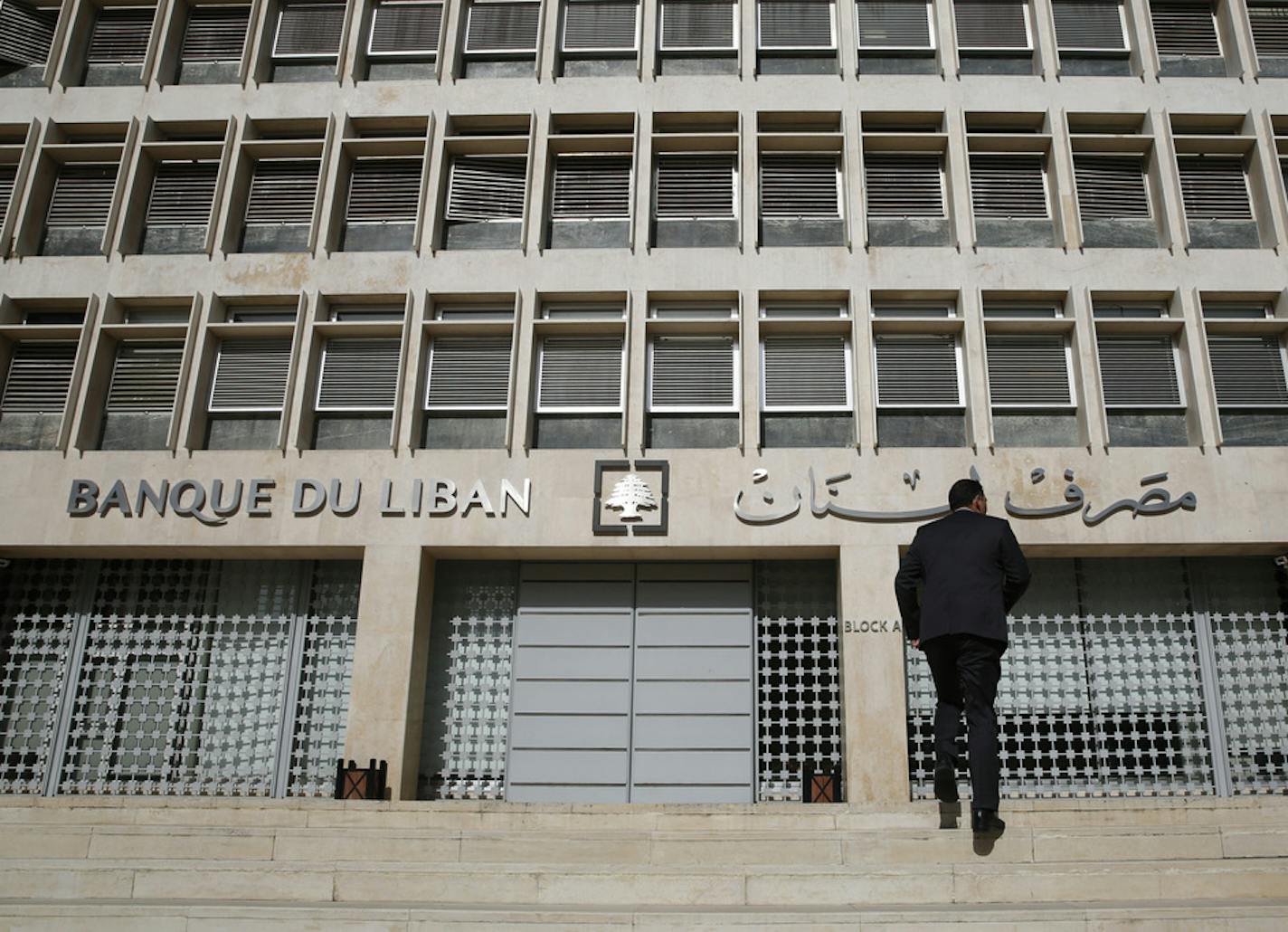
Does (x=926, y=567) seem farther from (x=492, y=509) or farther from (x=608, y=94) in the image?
(x=608, y=94)

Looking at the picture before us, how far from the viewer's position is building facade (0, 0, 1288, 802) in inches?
603

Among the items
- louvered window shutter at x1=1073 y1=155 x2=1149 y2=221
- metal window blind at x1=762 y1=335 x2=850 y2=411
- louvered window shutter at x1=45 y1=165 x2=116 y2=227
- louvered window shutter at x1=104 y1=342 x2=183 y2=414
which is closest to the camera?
metal window blind at x1=762 y1=335 x2=850 y2=411

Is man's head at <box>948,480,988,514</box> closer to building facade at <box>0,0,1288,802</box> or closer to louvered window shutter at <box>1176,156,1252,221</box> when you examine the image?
building facade at <box>0,0,1288,802</box>

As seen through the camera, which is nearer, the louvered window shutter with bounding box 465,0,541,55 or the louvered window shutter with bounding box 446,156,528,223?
the louvered window shutter with bounding box 446,156,528,223

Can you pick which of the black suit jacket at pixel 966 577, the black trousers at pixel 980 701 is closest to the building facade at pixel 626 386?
the black trousers at pixel 980 701

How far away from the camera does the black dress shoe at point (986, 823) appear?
26.8 feet

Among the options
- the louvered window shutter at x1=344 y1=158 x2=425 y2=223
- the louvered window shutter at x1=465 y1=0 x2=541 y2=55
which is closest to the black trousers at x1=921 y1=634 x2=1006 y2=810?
the louvered window shutter at x1=344 y1=158 x2=425 y2=223

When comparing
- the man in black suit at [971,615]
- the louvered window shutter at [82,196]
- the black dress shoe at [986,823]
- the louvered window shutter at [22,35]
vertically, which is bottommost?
the black dress shoe at [986,823]

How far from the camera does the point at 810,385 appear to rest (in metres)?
16.4

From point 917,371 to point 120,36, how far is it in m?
13.7

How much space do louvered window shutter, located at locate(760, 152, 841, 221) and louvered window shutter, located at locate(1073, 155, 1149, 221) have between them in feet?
11.6

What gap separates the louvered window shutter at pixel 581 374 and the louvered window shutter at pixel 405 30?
5.39 m

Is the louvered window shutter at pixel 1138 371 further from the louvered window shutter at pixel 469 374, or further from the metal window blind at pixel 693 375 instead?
the louvered window shutter at pixel 469 374

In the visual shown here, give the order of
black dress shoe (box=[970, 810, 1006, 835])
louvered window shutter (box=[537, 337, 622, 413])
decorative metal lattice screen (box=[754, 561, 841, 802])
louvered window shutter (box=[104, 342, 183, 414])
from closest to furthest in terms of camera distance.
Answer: black dress shoe (box=[970, 810, 1006, 835]) < decorative metal lattice screen (box=[754, 561, 841, 802]) < louvered window shutter (box=[537, 337, 622, 413]) < louvered window shutter (box=[104, 342, 183, 414])
